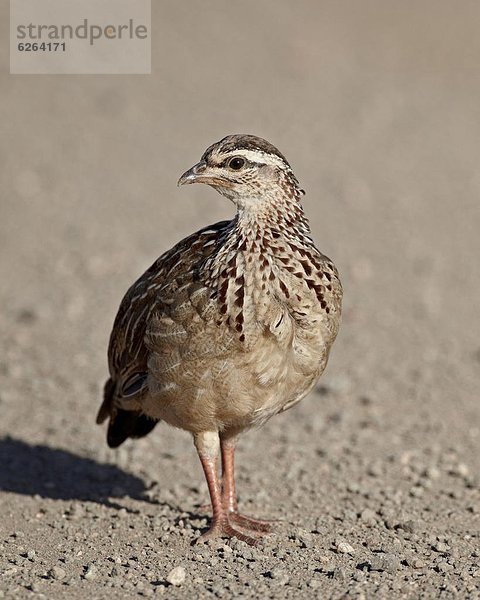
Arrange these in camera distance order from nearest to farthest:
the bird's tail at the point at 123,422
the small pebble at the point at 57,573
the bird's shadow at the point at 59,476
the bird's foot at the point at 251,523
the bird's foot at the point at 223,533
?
the small pebble at the point at 57,573
the bird's foot at the point at 223,533
the bird's foot at the point at 251,523
the bird's tail at the point at 123,422
the bird's shadow at the point at 59,476

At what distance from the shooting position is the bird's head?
643 centimetres

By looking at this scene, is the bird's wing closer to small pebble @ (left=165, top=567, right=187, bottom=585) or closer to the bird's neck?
the bird's neck

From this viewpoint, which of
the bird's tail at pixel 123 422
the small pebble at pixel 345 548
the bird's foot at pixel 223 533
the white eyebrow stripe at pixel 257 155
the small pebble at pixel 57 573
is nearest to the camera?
the small pebble at pixel 57 573

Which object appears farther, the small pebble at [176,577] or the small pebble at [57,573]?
the small pebble at [57,573]

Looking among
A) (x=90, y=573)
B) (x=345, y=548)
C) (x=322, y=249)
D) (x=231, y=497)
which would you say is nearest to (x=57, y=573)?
(x=90, y=573)

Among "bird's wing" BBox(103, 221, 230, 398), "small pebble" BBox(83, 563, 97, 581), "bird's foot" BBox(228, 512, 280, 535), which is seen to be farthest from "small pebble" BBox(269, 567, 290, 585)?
"bird's wing" BBox(103, 221, 230, 398)

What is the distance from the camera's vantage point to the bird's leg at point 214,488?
7133 millimetres

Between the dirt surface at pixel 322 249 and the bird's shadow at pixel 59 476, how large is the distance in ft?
0.09

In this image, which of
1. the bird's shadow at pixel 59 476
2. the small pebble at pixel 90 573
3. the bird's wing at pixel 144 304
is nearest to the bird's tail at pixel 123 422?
the bird's wing at pixel 144 304

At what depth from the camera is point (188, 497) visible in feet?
27.8

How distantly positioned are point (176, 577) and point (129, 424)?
2.21 metres

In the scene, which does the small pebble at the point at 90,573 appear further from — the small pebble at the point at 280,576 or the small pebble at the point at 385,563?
the small pebble at the point at 385,563

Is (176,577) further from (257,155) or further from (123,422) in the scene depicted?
(257,155)

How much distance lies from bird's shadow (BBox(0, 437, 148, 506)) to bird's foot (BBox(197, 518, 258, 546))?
1.28m
